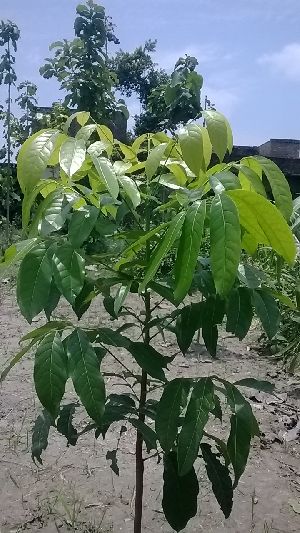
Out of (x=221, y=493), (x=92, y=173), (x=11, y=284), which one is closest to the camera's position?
(x=92, y=173)

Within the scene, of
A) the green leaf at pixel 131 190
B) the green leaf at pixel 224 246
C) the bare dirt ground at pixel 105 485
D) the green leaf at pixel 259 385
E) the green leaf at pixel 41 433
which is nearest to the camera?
the green leaf at pixel 224 246

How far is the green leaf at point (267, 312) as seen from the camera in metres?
→ 1.23

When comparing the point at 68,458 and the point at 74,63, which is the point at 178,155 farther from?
the point at 74,63

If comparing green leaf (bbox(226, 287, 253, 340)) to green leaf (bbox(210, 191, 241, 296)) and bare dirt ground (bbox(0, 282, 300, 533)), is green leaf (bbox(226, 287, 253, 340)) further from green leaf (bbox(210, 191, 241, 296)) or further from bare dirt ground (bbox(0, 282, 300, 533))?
bare dirt ground (bbox(0, 282, 300, 533))

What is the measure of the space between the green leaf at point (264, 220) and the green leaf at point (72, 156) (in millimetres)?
294

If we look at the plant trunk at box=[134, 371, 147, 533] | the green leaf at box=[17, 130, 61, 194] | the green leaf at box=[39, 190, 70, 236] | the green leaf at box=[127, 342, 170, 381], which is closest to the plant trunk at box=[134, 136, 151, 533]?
the plant trunk at box=[134, 371, 147, 533]

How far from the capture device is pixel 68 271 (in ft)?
3.52

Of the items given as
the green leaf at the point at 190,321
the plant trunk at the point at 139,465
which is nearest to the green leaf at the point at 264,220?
the green leaf at the point at 190,321

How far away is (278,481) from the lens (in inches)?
101

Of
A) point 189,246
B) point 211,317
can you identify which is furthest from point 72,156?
point 211,317

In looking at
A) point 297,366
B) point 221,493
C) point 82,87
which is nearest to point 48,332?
point 221,493

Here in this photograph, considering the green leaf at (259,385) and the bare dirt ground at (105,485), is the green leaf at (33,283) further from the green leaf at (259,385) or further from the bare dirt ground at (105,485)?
the bare dirt ground at (105,485)

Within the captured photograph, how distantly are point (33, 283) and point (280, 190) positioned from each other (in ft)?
1.62

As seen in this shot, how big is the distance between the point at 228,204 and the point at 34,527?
170 centimetres
